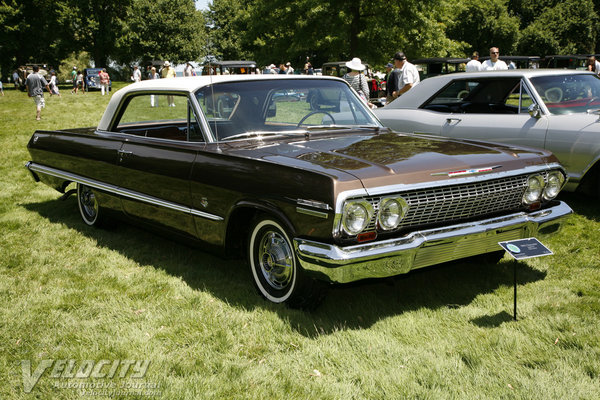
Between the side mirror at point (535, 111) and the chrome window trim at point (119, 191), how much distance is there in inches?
152

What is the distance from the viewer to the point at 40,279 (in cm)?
458

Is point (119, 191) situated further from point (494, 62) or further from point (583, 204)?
point (494, 62)

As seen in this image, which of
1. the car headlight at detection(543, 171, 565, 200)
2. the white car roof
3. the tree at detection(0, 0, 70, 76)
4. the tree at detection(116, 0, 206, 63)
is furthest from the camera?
the tree at detection(116, 0, 206, 63)

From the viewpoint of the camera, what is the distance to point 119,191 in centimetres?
505

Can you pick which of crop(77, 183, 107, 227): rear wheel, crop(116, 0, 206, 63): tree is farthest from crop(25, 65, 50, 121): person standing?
crop(116, 0, 206, 63): tree

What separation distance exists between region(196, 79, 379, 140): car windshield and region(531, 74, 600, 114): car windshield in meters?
2.64

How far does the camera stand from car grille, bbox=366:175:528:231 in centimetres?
340

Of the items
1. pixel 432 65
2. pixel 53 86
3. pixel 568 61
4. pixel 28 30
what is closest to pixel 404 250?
pixel 432 65

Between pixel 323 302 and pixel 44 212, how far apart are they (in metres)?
4.47

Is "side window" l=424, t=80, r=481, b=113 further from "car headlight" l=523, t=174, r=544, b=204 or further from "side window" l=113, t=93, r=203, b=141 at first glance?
"side window" l=113, t=93, r=203, b=141

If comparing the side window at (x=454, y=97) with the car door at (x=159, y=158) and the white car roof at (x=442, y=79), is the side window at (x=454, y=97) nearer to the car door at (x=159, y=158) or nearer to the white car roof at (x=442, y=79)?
the white car roof at (x=442, y=79)

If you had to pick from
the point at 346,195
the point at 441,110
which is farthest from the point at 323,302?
the point at 441,110

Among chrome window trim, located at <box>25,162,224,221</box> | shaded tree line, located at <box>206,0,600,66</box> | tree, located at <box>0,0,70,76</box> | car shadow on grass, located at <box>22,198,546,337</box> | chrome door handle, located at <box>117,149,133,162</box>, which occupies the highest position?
tree, located at <box>0,0,70,76</box>

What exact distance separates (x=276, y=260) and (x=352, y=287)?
52 cm
